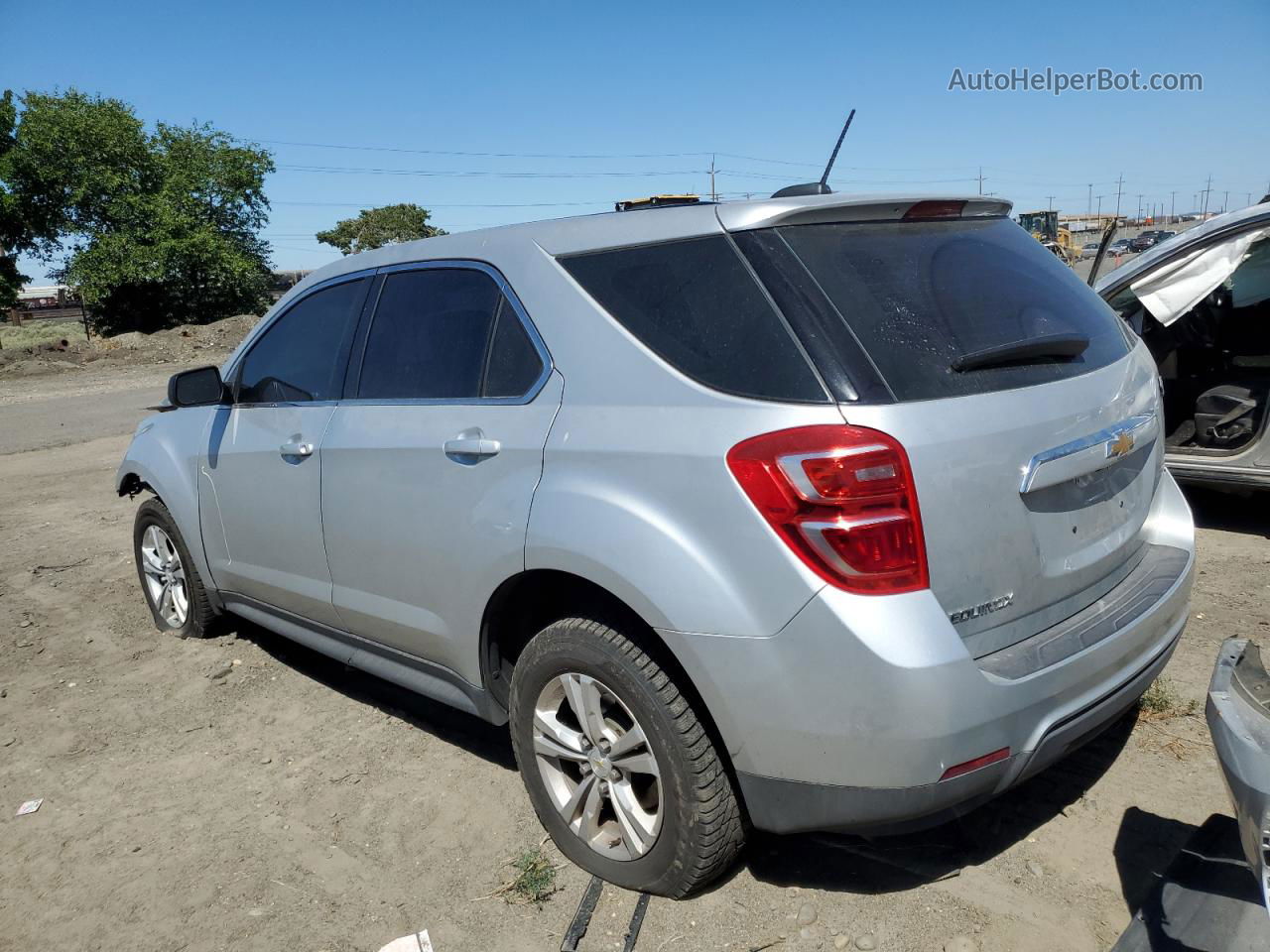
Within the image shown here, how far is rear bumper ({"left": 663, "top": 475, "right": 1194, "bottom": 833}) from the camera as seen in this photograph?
2.14 m

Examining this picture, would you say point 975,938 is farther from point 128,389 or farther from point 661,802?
point 128,389

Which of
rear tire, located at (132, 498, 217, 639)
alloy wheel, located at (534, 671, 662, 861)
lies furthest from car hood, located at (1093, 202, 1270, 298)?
rear tire, located at (132, 498, 217, 639)

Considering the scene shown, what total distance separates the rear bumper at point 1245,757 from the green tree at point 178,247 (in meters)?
38.4

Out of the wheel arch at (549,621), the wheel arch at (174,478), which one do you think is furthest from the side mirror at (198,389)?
the wheel arch at (549,621)

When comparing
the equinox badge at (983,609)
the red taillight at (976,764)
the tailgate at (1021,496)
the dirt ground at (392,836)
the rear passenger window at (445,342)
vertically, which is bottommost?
the dirt ground at (392,836)

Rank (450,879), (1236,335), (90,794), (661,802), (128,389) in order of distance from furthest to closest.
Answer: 1. (128,389)
2. (1236,335)
3. (90,794)
4. (450,879)
5. (661,802)

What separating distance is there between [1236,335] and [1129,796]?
4.56 metres

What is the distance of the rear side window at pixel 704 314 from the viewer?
2336mm

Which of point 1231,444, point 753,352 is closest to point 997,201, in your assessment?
point 753,352

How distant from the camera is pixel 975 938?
2.49 m

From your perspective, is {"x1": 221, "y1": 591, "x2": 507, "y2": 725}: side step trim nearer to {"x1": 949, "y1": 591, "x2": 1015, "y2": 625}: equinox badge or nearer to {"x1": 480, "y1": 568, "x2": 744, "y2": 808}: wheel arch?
{"x1": 480, "y1": 568, "x2": 744, "y2": 808}: wheel arch

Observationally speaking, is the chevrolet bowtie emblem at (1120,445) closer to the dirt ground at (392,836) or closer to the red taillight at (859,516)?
the red taillight at (859,516)

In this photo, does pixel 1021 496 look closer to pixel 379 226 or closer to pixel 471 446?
pixel 471 446

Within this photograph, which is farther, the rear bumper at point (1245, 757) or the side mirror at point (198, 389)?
the side mirror at point (198, 389)
